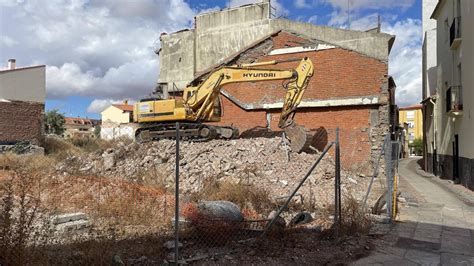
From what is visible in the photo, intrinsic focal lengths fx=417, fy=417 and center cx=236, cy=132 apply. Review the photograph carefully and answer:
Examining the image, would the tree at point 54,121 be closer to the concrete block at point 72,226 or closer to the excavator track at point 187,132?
the excavator track at point 187,132

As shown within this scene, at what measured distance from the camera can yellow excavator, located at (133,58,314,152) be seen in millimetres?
19220

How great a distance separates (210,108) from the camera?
2086cm

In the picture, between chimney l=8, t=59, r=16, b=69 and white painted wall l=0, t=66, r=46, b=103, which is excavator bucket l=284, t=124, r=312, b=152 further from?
chimney l=8, t=59, r=16, b=69

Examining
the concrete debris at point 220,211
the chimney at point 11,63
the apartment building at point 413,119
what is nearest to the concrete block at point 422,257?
the concrete debris at point 220,211

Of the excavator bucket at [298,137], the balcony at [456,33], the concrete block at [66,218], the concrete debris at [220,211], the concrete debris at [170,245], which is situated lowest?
the concrete debris at [170,245]

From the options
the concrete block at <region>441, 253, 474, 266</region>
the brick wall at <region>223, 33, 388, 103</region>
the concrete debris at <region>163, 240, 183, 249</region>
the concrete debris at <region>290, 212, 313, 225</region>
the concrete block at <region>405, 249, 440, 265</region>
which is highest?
the brick wall at <region>223, 33, 388, 103</region>

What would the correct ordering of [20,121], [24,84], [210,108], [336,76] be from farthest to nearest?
1. [24,84]
2. [20,121]
3. [336,76]
4. [210,108]

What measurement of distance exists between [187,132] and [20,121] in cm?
1276

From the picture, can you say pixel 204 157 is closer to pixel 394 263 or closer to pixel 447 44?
pixel 394 263

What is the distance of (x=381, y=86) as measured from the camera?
789 inches

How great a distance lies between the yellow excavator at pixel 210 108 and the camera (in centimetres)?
1922

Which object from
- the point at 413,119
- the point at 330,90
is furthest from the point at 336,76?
the point at 413,119

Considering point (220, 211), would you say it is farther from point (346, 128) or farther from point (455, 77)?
point (455, 77)

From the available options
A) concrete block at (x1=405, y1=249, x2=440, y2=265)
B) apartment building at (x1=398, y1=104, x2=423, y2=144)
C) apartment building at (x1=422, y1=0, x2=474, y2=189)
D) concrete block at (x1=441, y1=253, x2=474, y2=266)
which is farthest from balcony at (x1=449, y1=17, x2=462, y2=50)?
apartment building at (x1=398, y1=104, x2=423, y2=144)
